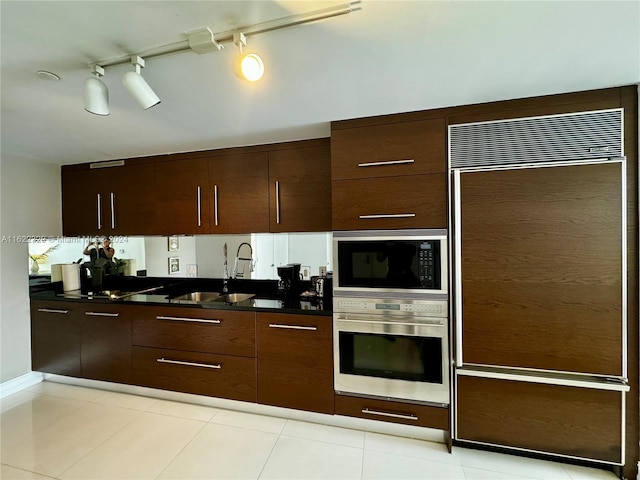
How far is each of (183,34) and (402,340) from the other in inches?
77.3

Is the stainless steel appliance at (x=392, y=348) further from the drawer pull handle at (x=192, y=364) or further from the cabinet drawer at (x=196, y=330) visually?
the drawer pull handle at (x=192, y=364)

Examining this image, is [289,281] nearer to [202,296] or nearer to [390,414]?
[202,296]

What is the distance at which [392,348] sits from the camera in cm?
190

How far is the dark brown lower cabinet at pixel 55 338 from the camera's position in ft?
8.56

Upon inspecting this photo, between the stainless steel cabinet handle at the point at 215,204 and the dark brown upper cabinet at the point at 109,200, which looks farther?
the dark brown upper cabinet at the point at 109,200

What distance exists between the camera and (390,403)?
74.7 inches

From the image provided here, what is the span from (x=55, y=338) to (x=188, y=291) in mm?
1223

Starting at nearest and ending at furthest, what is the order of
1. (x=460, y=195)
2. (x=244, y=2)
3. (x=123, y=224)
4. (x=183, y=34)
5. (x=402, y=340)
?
(x=244, y=2) → (x=183, y=34) → (x=460, y=195) → (x=402, y=340) → (x=123, y=224)

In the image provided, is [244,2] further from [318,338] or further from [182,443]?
[182,443]

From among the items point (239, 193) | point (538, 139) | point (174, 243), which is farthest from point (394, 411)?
point (174, 243)

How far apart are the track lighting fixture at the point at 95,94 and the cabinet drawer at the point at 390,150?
1279 millimetres

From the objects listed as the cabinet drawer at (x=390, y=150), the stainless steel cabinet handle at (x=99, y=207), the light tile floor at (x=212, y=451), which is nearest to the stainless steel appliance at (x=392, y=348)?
the light tile floor at (x=212, y=451)

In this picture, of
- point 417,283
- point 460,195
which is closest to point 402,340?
point 417,283

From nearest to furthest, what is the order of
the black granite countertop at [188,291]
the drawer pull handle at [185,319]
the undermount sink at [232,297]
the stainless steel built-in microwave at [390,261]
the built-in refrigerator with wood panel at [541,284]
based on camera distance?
the built-in refrigerator with wood panel at [541,284]
the stainless steel built-in microwave at [390,261]
the black granite countertop at [188,291]
the drawer pull handle at [185,319]
the undermount sink at [232,297]
